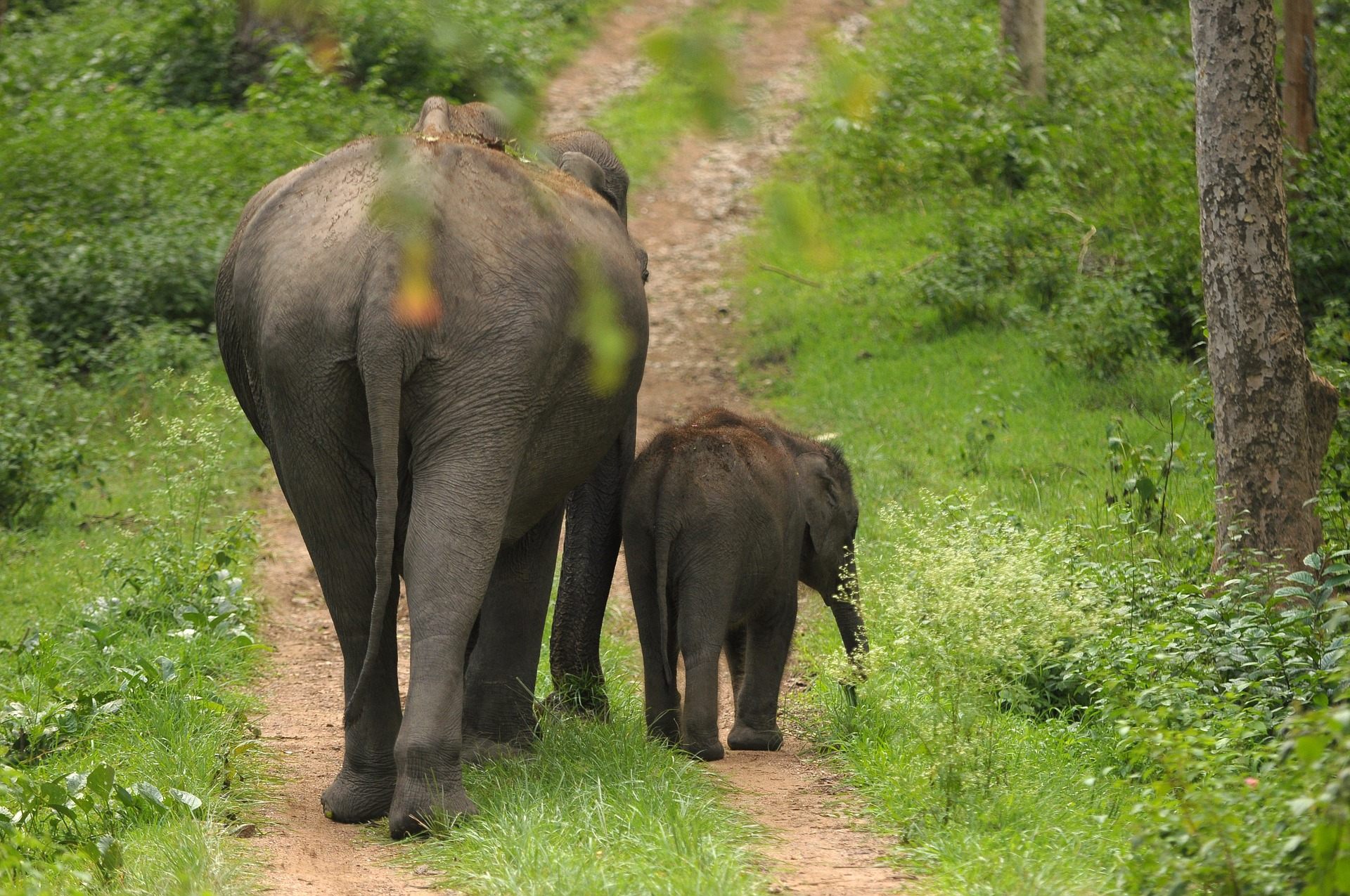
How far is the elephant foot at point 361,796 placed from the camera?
5035 millimetres

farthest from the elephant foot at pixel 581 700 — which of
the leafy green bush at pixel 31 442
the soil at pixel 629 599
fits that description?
the leafy green bush at pixel 31 442

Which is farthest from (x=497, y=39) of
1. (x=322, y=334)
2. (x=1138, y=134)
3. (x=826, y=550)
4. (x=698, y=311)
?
(x=322, y=334)

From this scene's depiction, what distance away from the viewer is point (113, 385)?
1146 centimetres

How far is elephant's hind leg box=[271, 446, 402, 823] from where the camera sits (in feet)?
16.1

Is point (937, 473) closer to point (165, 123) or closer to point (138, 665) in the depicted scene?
point (138, 665)

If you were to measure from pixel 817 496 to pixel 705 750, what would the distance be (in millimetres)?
1283

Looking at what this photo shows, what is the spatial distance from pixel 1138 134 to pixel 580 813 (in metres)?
10.2

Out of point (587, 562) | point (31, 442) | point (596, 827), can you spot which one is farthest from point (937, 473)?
point (31, 442)

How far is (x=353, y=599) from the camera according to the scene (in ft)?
16.4

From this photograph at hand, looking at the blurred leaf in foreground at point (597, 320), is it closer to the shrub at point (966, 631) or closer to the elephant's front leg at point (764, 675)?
the shrub at point (966, 631)

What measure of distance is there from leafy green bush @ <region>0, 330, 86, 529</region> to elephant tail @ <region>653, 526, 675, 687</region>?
5124mm

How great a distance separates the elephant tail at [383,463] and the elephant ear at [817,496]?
221 centimetres

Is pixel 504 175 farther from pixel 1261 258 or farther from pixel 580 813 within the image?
pixel 1261 258

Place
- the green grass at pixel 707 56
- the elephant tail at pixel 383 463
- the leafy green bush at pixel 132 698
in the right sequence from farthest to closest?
the elephant tail at pixel 383 463
the leafy green bush at pixel 132 698
the green grass at pixel 707 56
